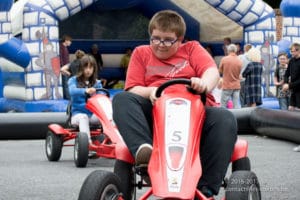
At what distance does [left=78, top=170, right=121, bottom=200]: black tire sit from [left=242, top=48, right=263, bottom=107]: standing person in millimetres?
9275

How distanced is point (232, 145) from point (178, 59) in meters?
0.64

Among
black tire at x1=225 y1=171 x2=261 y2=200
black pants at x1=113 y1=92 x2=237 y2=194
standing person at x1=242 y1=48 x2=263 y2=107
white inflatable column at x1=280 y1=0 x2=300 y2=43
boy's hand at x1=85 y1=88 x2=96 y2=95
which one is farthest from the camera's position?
white inflatable column at x1=280 y1=0 x2=300 y2=43

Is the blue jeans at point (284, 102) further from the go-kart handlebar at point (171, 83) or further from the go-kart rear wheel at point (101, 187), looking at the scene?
the go-kart rear wheel at point (101, 187)

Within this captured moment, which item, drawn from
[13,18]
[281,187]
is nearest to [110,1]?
[13,18]

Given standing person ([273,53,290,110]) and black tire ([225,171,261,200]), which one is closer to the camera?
black tire ([225,171,261,200])

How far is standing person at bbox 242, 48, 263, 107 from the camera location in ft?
43.7

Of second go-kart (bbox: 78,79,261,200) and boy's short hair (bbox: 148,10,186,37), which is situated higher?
boy's short hair (bbox: 148,10,186,37)

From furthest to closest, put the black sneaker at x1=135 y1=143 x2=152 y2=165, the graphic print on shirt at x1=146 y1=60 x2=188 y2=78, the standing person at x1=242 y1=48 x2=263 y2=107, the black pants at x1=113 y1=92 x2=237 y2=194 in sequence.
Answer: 1. the standing person at x1=242 y1=48 x2=263 y2=107
2. the graphic print on shirt at x1=146 y1=60 x2=188 y2=78
3. the black pants at x1=113 y1=92 x2=237 y2=194
4. the black sneaker at x1=135 y1=143 x2=152 y2=165

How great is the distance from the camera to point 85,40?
1977 cm

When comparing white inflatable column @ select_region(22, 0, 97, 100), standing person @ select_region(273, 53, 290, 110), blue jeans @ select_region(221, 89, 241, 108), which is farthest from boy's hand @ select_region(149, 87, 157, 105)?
white inflatable column @ select_region(22, 0, 97, 100)

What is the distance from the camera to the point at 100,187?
3.95 metres

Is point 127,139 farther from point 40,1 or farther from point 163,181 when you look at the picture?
point 40,1

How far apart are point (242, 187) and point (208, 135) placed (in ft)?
1.29

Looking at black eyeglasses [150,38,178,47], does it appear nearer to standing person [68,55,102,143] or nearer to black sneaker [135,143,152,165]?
black sneaker [135,143,152,165]
